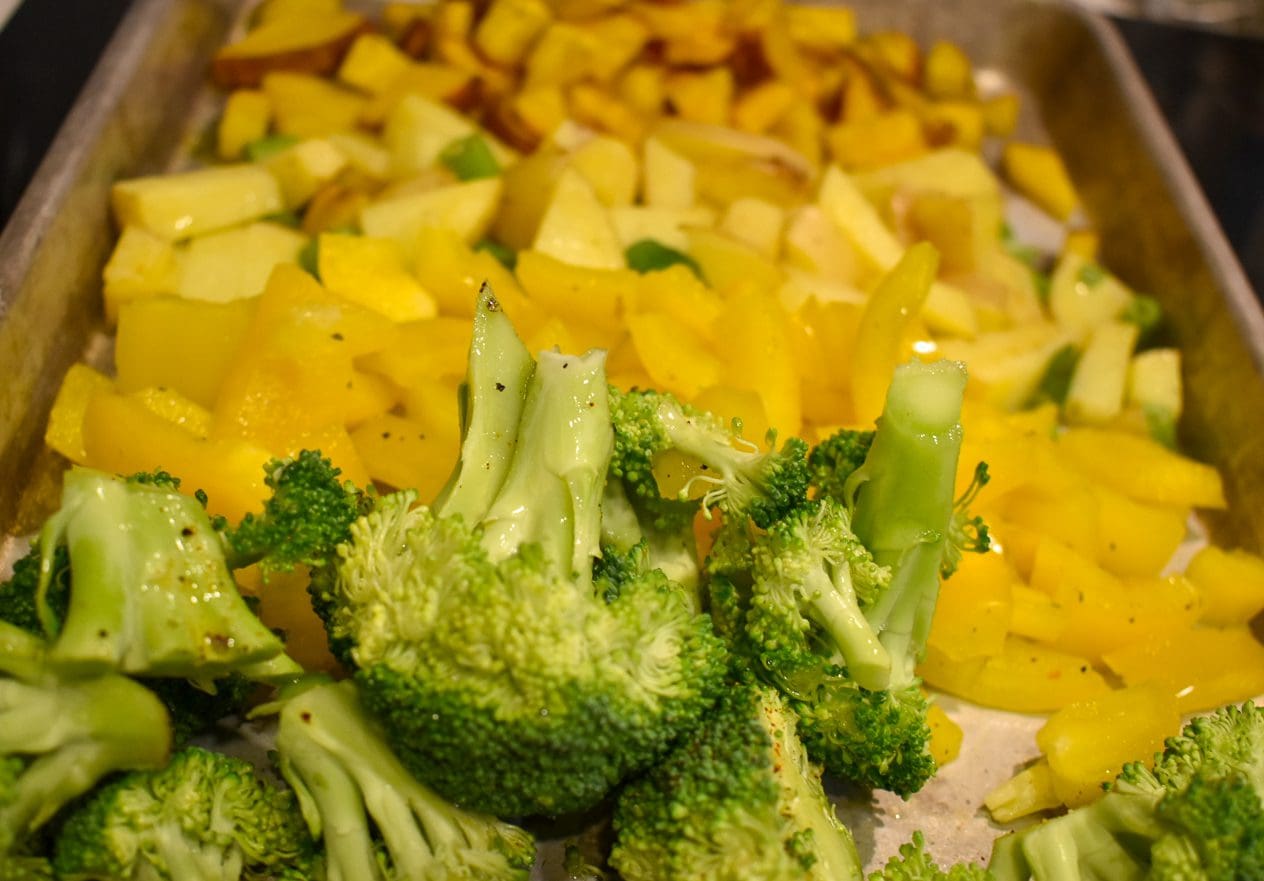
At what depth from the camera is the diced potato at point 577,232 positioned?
2.65 m

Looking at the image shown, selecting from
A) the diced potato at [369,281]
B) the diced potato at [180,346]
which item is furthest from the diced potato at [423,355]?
the diced potato at [180,346]

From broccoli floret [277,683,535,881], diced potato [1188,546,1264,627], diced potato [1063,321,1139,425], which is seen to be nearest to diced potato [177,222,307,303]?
A: broccoli floret [277,683,535,881]

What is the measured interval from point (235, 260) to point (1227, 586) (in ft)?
8.46

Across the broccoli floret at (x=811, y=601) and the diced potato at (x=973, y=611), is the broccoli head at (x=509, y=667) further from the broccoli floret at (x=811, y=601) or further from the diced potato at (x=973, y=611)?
the diced potato at (x=973, y=611)

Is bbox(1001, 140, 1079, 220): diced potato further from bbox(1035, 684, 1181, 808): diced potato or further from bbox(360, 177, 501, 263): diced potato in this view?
bbox(1035, 684, 1181, 808): diced potato

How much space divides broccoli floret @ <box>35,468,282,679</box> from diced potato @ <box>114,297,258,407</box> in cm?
74

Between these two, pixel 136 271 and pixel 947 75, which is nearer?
pixel 136 271

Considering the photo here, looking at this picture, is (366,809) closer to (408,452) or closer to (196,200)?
(408,452)

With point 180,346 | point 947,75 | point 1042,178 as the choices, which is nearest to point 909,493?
point 180,346

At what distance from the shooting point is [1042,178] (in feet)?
12.0

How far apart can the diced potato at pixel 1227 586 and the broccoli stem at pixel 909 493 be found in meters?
0.97

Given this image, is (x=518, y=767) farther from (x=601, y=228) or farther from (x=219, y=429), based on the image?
(x=601, y=228)

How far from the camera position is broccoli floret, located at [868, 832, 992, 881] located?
4.95 ft

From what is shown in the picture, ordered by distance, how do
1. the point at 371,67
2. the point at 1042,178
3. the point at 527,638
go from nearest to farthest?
the point at 527,638 < the point at 371,67 < the point at 1042,178
